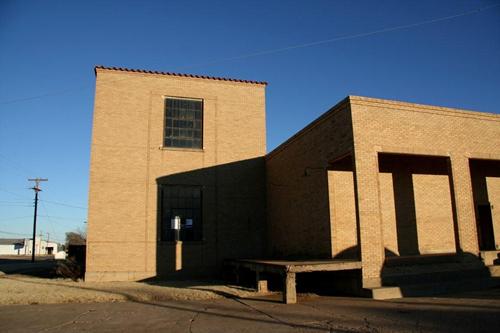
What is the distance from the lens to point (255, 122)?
21.7 m

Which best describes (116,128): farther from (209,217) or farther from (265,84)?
(265,84)

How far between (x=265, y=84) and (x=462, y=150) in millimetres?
10693

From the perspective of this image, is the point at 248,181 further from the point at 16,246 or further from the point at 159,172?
the point at 16,246

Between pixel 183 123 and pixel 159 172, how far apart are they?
8.93ft

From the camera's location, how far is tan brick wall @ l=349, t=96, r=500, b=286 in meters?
12.7

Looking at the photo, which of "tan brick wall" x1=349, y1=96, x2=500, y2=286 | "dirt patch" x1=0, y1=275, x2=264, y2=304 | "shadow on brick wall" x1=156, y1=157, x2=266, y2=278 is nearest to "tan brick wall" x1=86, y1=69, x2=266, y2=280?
"shadow on brick wall" x1=156, y1=157, x2=266, y2=278

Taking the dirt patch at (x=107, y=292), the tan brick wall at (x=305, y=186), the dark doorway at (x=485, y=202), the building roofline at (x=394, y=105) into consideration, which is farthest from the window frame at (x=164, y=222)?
the dark doorway at (x=485, y=202)

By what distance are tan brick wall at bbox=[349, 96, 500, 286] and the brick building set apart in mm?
53

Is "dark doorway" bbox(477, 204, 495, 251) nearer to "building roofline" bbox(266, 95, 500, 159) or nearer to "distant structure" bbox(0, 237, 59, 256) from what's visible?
"building roofline" bbox(266, 95, 500, 159)

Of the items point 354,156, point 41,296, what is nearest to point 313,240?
point 354,156

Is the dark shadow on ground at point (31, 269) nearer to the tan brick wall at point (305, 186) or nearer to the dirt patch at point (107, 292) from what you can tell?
the dirt patch at point (107, 292)

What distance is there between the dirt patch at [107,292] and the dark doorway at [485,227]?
12.2 meters

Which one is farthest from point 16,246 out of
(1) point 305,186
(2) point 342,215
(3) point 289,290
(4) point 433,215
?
(3) point 289,290

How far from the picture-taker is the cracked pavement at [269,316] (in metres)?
8.26
